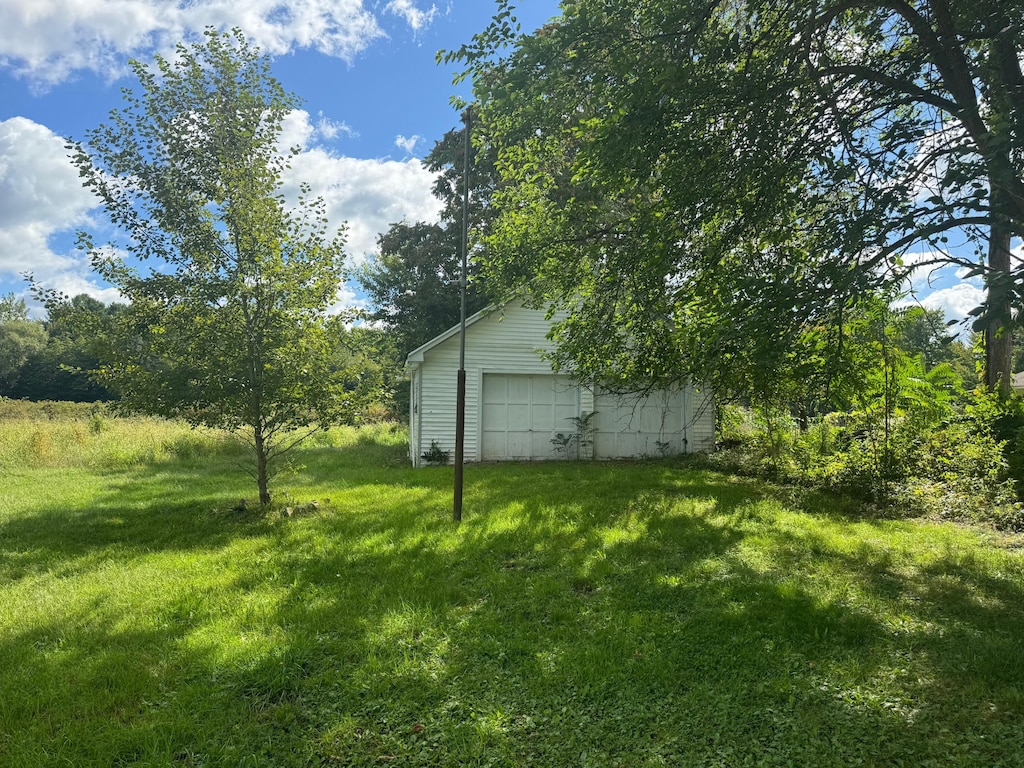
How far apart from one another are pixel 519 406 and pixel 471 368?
1493 mm

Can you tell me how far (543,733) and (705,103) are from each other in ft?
15.4

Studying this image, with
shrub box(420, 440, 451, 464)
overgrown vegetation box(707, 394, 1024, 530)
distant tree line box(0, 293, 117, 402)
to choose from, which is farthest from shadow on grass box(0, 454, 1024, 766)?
distant tree line box(0, 293, 117, 402)

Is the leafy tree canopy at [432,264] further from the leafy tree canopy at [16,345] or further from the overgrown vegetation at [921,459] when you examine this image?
the leafy tree canopy at [16,345]

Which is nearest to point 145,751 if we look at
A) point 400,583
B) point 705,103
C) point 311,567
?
point 400,583

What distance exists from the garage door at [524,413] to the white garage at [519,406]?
0.08 feet

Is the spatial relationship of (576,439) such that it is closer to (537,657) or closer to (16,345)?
(537,657)

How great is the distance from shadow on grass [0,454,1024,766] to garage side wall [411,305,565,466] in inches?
281

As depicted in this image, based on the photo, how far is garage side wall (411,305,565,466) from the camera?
44.3 feet

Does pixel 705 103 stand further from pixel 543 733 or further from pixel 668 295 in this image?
pixel 543 733

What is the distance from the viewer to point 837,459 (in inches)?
355

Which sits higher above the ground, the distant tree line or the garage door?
the distant tree line

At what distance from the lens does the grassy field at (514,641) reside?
2.72 meters

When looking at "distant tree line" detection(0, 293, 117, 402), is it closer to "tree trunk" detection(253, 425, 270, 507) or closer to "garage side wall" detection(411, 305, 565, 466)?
"garage side wall" detection(411, 305, 565, 466)

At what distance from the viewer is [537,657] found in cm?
354
